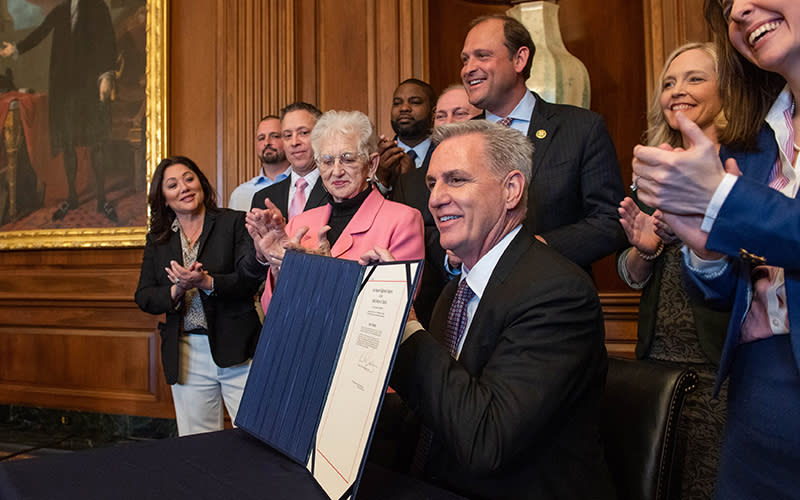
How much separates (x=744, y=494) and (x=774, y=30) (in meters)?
0.77

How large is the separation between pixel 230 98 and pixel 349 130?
9.88 feet

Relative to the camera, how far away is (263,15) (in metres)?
5.15

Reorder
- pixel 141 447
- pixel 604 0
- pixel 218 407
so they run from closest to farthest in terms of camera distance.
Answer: pixel 141 447, pixel 218 407, pixel 604 0

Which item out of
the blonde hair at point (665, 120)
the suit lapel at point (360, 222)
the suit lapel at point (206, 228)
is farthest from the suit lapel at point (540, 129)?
the suit lapel at point (206, 228)

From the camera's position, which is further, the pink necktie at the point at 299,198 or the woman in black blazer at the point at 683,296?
the pink necktie at the point at 299,198

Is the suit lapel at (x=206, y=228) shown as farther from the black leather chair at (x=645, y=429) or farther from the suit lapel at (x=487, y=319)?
the black leather chair at (x=645, y=429)

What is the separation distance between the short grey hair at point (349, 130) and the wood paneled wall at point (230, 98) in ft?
6.83

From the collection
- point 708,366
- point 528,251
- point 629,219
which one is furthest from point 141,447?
point 708,366

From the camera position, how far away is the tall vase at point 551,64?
13.6ft

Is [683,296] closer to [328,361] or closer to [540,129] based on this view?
[540,129]

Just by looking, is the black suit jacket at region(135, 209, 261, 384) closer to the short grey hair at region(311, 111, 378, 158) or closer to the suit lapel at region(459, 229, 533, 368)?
the short grey hair at region(311, 111, 378, 158)

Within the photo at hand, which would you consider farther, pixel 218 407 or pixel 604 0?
pixel 604 0

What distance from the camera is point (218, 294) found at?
3.13 meters

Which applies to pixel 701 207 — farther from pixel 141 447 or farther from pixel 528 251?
pixel 141 447
